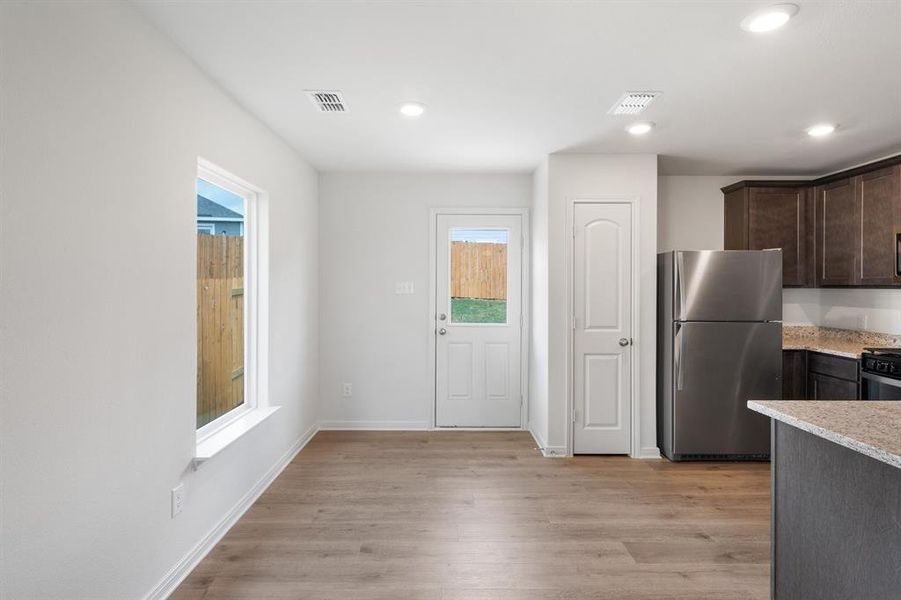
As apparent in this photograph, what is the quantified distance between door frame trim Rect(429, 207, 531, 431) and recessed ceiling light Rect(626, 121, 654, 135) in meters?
1.47

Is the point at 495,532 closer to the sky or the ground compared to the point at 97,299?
closer to the ground

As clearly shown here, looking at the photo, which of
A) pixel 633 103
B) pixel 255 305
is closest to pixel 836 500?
pixel 633 103

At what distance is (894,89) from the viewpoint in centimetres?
267

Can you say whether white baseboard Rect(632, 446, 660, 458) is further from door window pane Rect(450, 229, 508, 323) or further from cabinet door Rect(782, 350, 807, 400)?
door window pane Rect(450, 229, 508, 323)

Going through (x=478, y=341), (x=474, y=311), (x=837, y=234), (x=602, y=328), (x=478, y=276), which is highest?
(x=837, y=234)

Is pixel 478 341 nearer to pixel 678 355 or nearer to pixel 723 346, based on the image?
pixel 678 355

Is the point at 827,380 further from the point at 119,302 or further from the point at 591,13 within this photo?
the point at 119,302

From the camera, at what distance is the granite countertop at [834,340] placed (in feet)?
12.4

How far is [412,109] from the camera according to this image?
2.96 m

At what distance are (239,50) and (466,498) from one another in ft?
9.03

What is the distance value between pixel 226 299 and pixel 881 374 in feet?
13.6

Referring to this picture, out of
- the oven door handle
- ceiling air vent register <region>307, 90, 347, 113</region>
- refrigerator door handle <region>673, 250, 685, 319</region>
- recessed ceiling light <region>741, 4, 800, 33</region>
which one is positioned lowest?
the oven door handle

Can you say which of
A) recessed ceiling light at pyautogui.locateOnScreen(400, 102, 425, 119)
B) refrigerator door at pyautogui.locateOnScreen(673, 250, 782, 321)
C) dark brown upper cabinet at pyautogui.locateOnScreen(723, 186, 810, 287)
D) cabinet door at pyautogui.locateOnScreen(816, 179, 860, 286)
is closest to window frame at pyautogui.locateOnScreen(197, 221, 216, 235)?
recessed ceiling light at pyautogui.locateOnScreen(400, 102, 425, 119)

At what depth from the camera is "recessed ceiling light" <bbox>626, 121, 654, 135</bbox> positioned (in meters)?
3.24
